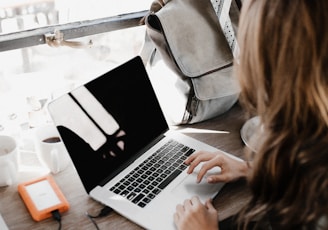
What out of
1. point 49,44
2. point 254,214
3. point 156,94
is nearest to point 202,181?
point 254,214

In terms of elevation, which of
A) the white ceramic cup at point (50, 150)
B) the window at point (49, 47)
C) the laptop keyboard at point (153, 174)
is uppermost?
the window at point (49, 47)

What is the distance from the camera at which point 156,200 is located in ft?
3.20

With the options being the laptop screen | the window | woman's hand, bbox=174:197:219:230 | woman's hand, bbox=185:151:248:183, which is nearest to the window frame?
the window

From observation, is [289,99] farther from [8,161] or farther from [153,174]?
[8,161]

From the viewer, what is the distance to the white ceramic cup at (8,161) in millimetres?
998

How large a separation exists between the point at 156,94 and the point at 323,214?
69 cm

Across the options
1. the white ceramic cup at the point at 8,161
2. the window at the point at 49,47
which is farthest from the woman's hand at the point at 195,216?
the window at the point at 49,47

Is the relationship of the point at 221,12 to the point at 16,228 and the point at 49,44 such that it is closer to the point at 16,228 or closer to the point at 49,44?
the point at 49,44

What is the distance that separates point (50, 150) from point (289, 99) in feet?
1.94

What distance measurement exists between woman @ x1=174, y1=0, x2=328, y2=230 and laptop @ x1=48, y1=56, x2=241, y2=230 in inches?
8.9

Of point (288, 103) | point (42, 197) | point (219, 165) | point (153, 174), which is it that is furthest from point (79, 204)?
point (288, 103)

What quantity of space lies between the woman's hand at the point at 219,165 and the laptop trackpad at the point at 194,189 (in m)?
0.01

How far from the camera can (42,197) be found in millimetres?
970

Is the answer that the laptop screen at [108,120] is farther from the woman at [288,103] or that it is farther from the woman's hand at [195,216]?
the woman at [288,103]
